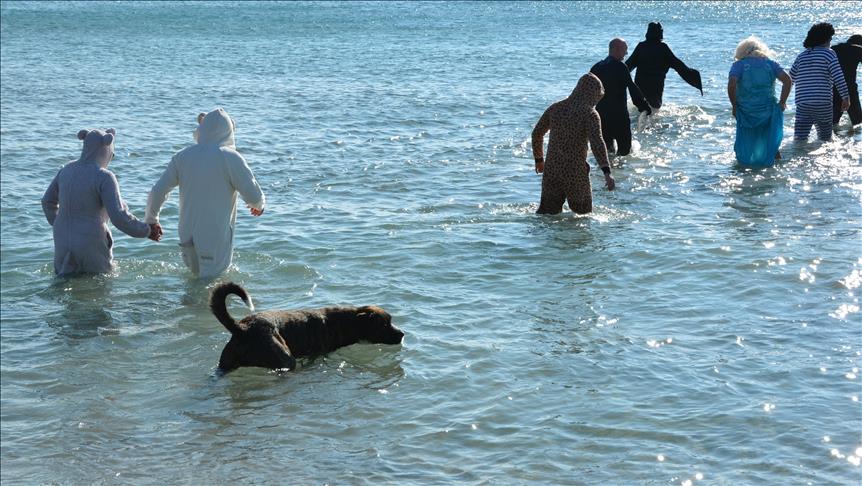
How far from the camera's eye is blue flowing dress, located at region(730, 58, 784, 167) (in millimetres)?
13797

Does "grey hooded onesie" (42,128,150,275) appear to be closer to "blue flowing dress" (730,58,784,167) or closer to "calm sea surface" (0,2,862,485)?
"calm sea surface" (0,2,862,485)

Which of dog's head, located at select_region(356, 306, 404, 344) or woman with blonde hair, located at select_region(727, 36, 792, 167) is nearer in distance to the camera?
dog's head, located at select_region(356, 306, 404, 344)

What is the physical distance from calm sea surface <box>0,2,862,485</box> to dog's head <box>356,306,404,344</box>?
0.17 metres

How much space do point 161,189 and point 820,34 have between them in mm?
9956

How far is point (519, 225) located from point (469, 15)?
41724 millimetres

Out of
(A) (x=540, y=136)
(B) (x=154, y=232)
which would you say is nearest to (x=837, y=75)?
(A) (x=540, y=136)

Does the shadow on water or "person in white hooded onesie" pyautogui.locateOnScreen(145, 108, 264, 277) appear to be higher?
"person in white hooded onesie" pyautogui.locateOnScreen(145, 108, 264, 277)

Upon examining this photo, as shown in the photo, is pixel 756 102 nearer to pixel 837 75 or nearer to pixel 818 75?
pixel 818 75

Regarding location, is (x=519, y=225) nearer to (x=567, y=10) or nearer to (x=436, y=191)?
(x=436, y=191)

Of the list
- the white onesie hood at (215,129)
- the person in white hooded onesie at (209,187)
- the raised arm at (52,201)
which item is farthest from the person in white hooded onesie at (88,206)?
the white onesie hood at (215,129)

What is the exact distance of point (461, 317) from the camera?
9148 millimetres

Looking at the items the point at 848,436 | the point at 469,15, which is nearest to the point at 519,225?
the point at 848,436

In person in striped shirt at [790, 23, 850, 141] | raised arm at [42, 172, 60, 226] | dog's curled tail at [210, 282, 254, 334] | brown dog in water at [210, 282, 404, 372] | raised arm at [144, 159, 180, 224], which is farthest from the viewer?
person in striped shirt at [790, 23, 850, 141]

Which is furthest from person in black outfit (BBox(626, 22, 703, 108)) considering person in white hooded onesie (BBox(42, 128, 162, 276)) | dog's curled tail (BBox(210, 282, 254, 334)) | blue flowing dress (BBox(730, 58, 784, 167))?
dog's curled tail (BBox(210, 282, 254, 334))
